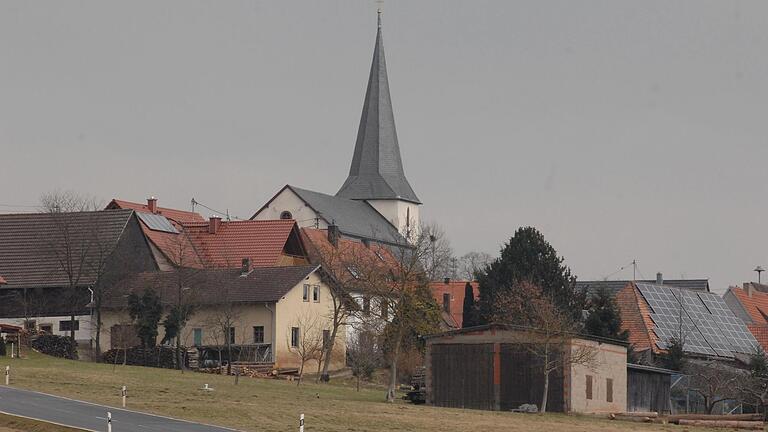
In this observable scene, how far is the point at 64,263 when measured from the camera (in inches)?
3324

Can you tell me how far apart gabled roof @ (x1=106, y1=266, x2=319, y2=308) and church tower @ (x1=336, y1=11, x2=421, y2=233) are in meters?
74.5

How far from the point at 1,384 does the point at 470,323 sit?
147ft

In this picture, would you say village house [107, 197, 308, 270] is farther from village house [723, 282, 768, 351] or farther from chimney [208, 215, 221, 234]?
village house [723, 282, 768, 351]

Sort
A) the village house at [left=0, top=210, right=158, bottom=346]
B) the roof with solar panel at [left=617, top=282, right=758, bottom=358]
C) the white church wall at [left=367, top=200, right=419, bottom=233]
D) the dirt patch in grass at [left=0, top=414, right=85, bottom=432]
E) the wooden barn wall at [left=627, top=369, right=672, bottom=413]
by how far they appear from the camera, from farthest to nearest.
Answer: the white church wall at [left=367, top=200, right=419, bottom=233], the roof with solar panel at [left=617, top=282, right=758, bottom=358], the village house at [left=0, top=210, right=158, bottom=346], the wooden barn wall at [left=627, top=369, right=672, bottom=413], the dirt patch in grass at [left=0, top=414, right=85, bottom=432]

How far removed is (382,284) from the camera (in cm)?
7469

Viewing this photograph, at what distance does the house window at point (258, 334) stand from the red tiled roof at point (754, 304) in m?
51.8

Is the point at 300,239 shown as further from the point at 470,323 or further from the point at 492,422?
the point at 492,422

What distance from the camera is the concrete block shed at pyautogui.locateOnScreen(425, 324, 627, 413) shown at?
210ft

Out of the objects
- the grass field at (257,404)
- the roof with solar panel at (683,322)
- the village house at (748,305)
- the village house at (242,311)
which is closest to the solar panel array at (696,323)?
the roof with solar panel at (683,322)

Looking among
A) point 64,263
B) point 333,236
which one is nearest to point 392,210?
point 333,236

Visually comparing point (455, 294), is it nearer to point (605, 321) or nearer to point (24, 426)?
point (605, 321)

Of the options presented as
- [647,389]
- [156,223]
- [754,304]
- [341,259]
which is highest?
[156,223]

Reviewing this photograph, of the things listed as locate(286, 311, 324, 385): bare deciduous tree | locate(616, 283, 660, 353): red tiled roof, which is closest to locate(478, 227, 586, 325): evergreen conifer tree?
locate(616, 283, 660, 353): red tiled roof

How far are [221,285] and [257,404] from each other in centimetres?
3134
